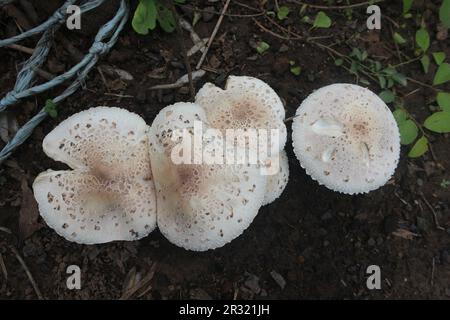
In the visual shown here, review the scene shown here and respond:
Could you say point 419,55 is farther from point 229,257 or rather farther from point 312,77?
point 229,257

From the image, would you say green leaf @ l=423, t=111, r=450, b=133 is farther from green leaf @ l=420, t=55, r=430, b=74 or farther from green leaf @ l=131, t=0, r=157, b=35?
green leaf @ l=131, t=0, r=157, b=35

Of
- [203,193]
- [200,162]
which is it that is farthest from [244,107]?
[203,193]

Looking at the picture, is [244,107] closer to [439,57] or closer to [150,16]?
[150,16]

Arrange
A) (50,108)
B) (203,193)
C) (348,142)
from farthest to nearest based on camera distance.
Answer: (50,108) → (348,142) → (203,193)

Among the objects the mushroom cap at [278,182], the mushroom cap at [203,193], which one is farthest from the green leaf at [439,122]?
the mushroom cap at [203,193]

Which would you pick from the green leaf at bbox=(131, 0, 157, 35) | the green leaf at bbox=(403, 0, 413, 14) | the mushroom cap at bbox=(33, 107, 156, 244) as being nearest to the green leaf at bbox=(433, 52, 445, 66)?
the green leaf at bbox=(403, 0, 413, 14)

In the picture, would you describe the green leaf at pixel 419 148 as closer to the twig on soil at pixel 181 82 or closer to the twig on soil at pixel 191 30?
the twig on soil at pixel 181 82
